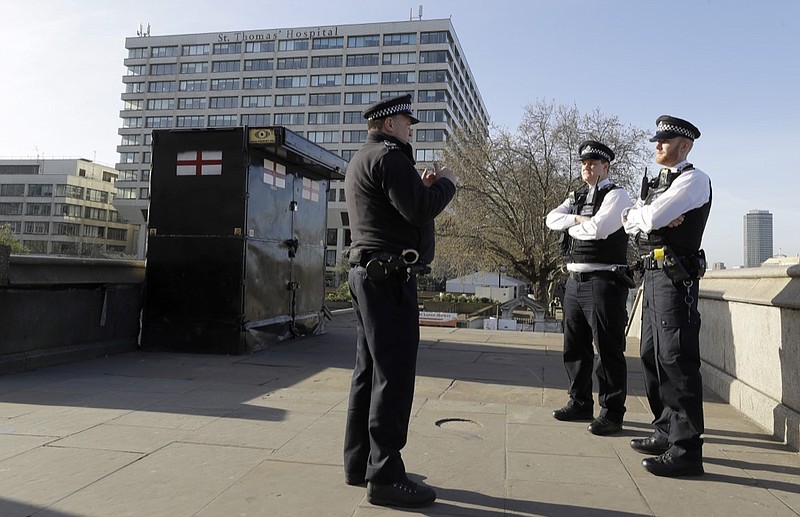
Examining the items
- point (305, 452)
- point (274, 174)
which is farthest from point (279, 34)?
Result: point (305, 452)

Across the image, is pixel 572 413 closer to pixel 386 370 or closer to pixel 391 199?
pixel 386 370

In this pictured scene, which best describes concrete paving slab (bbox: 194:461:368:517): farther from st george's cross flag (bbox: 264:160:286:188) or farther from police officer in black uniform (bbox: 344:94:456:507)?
st george's cross flag (bbox: 264:160:286:188)

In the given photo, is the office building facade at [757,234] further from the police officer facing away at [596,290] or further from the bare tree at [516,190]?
the police officer facing away at [596,290]

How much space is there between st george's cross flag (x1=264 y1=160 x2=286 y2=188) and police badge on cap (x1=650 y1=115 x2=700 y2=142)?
547 cm

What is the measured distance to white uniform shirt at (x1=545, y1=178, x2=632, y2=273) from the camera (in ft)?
14.3

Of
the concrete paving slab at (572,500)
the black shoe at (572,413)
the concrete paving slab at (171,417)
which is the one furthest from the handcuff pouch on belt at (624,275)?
the concrete paving slab at (171,417)

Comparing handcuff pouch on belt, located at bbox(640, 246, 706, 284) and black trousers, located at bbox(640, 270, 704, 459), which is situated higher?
handcuff pouch on belt, located at bbox(640, 246, 706, 284)

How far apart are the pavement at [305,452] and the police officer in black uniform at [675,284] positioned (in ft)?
0.73

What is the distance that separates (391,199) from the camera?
9.96ft

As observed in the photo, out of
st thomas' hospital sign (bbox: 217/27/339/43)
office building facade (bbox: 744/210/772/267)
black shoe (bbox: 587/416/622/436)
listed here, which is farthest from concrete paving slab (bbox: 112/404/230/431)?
st thomas' hospital sign (bbox: 217/27/339/43)

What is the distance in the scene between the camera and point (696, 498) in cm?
307

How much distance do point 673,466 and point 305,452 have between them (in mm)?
2227

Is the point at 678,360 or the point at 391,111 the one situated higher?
the point at 391,111

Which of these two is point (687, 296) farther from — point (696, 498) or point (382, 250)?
point (382, 250)
